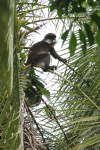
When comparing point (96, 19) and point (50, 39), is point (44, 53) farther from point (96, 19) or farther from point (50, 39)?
point (96, 19)

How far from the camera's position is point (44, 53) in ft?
7.41

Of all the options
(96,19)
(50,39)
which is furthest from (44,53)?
(96,19)

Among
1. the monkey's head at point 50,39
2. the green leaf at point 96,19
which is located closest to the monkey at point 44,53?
the monkey's head at point 50,39

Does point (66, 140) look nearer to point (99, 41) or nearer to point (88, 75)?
point (88, 75)

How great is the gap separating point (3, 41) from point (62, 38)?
38 cm

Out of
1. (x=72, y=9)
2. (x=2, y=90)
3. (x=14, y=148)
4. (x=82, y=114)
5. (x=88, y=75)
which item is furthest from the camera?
(x=88, y=75)

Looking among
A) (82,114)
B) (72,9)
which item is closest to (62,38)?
(72,9)

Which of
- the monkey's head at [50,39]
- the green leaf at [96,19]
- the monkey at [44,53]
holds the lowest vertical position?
the green leaf at [96,19]

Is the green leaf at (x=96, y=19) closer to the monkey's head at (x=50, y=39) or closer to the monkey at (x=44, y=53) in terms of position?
the monkey at (x=44, y=53)

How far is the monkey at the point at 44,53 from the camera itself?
7.10ft

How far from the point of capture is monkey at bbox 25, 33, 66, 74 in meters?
2.17

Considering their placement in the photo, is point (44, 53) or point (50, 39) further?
point (50, 39)

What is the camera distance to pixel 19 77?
1051mm

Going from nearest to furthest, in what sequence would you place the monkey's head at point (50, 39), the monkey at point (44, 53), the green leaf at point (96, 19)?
the green leaf at point (96, 19) < the monkey at point (44, 53) < the monkey's head at point (50, 39)
